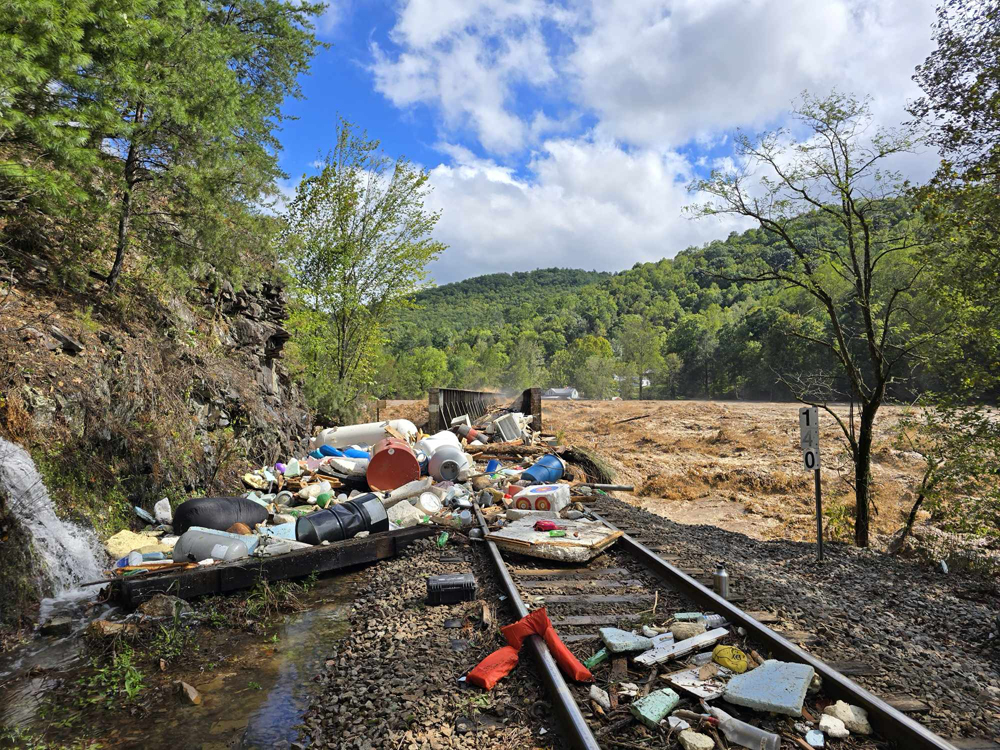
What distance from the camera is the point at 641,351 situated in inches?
3649

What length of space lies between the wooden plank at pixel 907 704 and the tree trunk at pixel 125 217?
40.5 ft

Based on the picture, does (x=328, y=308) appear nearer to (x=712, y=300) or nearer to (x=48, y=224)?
(x=48, y=224)

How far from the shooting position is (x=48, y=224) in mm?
10875

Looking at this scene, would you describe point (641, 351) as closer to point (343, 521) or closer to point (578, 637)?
point (343, 521)

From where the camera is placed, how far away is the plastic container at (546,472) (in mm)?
13812

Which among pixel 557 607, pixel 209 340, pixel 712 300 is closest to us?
pixel 557 607

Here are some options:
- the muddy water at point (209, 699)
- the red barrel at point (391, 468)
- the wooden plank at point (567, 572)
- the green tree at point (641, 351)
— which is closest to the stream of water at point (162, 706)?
the muddy water at point (209, 699)

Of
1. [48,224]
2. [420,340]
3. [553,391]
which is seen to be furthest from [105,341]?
[420,340]

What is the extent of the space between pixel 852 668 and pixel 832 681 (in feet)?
1.79

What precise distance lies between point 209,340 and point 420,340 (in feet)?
402

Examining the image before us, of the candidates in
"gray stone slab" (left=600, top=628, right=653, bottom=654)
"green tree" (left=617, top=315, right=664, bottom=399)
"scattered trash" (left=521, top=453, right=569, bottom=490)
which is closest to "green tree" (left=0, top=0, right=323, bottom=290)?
"scattered trash" (left=521, top=453, right=569, bottom=490)

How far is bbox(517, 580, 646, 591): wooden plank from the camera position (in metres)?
6.88

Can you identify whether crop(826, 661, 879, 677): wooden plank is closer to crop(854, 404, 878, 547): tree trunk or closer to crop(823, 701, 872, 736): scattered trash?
crop(823, 701, 872, 736): scattered trash

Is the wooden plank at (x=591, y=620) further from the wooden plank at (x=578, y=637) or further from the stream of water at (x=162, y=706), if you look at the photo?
the stream of water at (x=162, y=706)
